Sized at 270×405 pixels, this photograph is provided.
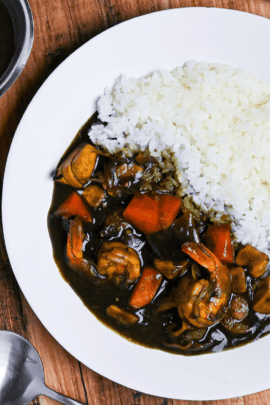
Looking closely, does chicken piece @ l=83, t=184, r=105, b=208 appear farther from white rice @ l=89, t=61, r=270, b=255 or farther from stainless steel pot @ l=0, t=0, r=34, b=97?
stainless steel pot @ l=0, t=0, r=34, b=97

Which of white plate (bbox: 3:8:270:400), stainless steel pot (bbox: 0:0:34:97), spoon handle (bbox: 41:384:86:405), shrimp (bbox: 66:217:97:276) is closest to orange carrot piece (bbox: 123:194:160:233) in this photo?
shrimp (bbox: 66:217:97:276)

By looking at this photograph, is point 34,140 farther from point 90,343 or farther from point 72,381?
point 72,381

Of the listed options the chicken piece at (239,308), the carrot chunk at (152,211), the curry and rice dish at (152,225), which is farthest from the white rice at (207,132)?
the chicken piece at (239,308)

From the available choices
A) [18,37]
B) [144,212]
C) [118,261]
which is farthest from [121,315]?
[18,37]

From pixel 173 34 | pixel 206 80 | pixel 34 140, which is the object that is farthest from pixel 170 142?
pixel 34 140

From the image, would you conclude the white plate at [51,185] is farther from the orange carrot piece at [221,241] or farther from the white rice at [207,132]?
the orange carrot piece at [221,241]

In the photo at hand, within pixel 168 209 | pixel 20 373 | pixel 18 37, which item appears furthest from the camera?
pixel 20 373

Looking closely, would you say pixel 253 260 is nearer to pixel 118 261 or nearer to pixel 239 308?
pixel 239 308
